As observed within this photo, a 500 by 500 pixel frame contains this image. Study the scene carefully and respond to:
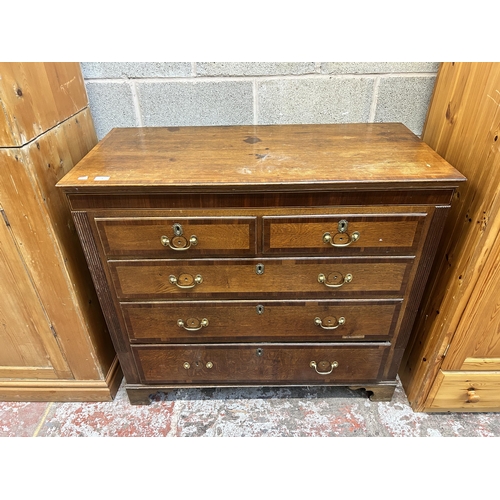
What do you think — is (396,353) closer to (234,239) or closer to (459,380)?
(459,380)

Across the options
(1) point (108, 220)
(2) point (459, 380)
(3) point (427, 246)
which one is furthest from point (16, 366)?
(2) point (459, 380)

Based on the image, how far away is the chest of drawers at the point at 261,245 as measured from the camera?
98cm

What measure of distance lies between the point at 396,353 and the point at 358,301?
0.29 m

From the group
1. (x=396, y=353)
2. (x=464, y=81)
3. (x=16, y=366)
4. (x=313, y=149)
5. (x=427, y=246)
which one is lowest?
(x=16, y=366)

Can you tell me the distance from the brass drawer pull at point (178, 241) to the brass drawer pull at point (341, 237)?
0.38 metres

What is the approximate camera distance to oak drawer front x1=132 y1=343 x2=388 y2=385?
4.24 ft

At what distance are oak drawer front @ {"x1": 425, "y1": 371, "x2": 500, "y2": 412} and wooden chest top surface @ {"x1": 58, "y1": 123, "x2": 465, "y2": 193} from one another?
76cm

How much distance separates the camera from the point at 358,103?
4.61 feet

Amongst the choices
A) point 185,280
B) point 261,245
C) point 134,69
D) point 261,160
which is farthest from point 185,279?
point 134,69

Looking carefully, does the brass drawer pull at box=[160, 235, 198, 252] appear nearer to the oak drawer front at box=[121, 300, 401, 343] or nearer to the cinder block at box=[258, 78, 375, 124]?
the oak drawer front at box=[121, 300, 401, 343]

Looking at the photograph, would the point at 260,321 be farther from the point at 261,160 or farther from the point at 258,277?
the point at 261,160

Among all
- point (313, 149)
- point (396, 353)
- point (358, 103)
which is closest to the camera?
point (313, 149)

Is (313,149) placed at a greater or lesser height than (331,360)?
greater

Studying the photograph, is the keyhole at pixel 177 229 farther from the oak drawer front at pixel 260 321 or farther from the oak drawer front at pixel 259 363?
the oak drawer front at pixel 259 363
